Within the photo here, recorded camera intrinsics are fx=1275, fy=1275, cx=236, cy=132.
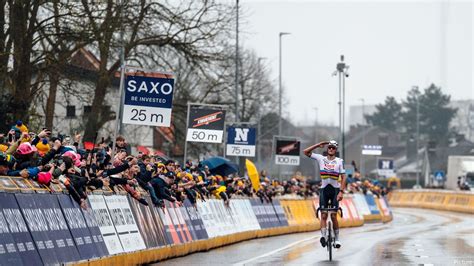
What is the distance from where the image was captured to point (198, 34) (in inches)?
1745

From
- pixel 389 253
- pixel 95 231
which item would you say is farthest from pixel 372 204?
pixel 95 231

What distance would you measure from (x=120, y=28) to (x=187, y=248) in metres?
14.2

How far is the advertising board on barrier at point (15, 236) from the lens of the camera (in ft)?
46.4

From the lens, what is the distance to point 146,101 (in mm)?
24562

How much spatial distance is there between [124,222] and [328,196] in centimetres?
451

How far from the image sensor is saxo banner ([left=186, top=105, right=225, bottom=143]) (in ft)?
114

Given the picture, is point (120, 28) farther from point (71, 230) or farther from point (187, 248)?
point (71, 230)

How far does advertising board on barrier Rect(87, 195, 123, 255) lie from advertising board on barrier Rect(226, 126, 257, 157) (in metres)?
22.3

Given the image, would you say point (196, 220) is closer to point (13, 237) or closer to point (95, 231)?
point (95, 231)

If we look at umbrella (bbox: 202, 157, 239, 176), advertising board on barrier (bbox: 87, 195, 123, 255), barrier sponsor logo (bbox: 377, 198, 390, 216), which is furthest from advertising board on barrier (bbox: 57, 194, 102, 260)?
barrier sponsor logo (bbox: 377, 198, 390, 216)

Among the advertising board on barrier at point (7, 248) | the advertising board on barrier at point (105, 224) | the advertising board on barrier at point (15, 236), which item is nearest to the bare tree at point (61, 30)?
the advertising board on barrier at point (105, 224)

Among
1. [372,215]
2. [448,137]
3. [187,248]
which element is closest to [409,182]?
[448,137]

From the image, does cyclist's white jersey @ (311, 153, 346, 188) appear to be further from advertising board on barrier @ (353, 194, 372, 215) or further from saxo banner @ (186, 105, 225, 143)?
advertising board on barrier @ (353, 194, 372, 215)

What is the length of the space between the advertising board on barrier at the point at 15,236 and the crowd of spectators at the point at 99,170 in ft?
3.06
